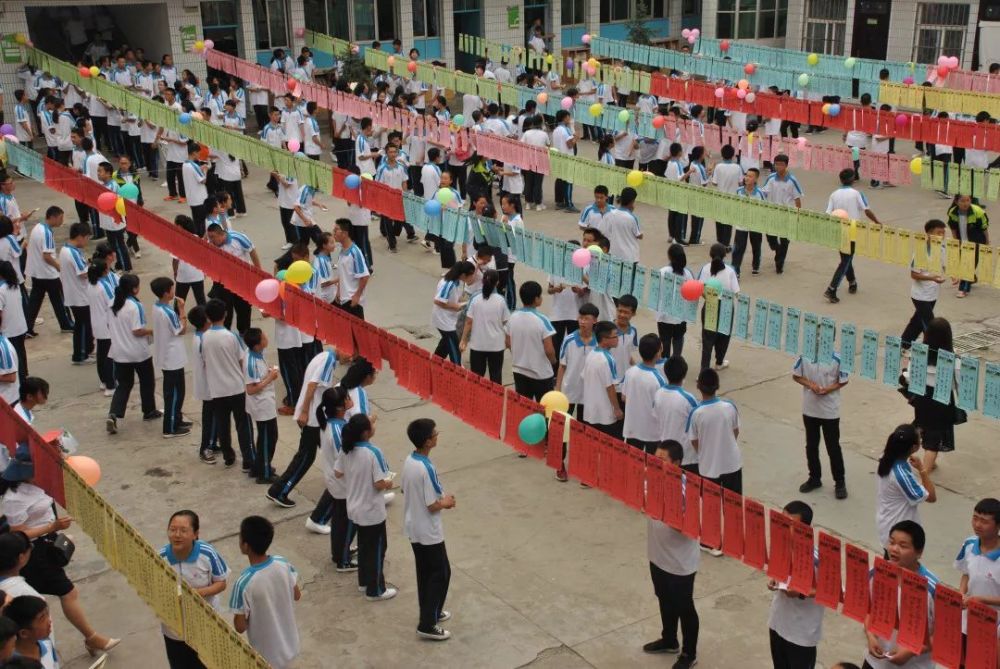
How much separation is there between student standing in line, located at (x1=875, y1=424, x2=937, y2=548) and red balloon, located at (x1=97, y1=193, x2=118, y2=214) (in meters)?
9.33

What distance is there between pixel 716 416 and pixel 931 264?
3.58 metres

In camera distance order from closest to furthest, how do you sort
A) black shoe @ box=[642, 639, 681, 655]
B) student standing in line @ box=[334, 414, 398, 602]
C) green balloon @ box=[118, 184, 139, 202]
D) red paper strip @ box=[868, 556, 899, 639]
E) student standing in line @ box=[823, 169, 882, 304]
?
red paper strip @ box=[868, 556, 899, 639], black shoe @ box=[642, 639, 681, 655], student standing in line @ box=[334, 414, 398, 602], student standing in line @ box=[823, 169, 882, 304], green balloon @ box=[118, 184, 139, 202]

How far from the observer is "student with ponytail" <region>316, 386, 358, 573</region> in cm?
786

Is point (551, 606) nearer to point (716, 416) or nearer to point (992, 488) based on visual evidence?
point (716, 416)

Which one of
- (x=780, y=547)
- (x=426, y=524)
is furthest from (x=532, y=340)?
(x=780, y=547)

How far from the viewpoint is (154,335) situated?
1046 cm

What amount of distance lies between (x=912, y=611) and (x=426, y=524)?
113 inches

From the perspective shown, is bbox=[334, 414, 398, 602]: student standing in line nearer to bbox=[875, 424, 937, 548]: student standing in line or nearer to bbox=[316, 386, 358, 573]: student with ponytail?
bbox=[316, 386, 358, 573]: student with ponytail

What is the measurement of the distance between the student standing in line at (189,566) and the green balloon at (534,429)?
2068 mm

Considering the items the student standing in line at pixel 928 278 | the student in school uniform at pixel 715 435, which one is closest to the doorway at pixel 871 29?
the student standing in line at pixel 928 278

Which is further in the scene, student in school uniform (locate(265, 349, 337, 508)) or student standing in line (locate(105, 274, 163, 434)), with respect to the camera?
student standing in line (locate(105, 274, 163, 434))

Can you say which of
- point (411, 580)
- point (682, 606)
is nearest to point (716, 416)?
point (682, 606)

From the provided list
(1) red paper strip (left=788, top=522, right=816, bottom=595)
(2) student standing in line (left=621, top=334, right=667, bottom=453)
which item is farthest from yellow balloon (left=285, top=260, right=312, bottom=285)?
(1) red paper strip (left=788, top=522, right=816, bottom=595)

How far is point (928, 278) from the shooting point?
1120 cm
